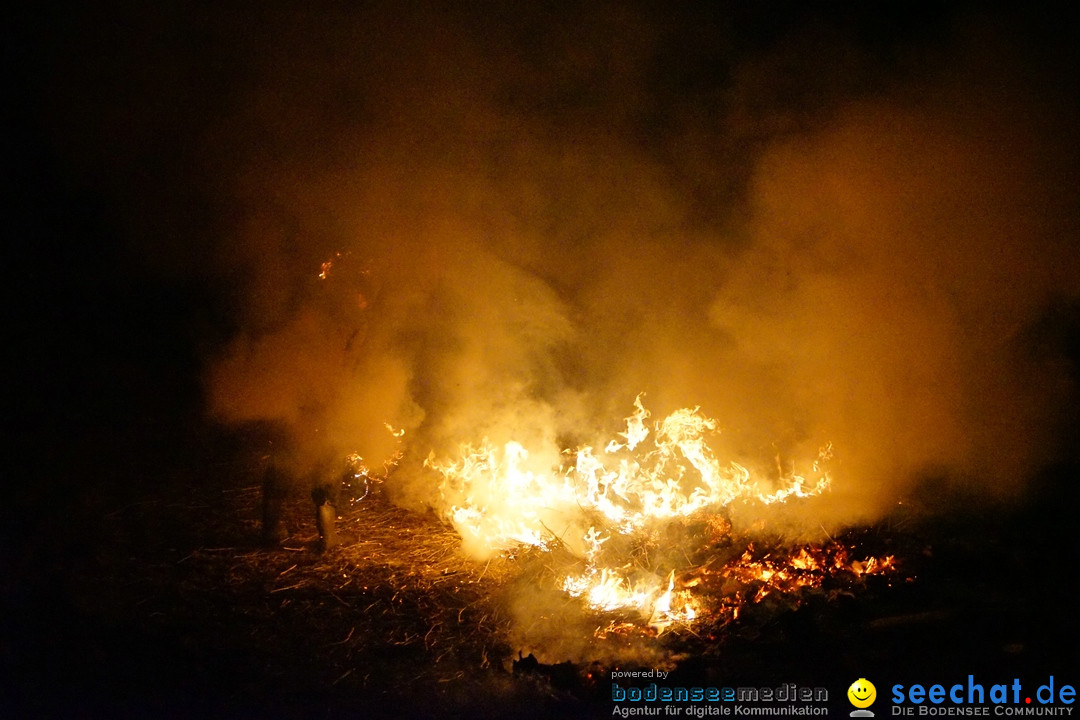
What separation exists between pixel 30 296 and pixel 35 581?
237 inches

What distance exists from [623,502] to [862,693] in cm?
283

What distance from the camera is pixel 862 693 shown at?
4504 millimetres

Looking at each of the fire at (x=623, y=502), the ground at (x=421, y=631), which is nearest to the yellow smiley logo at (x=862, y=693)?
the ground at (x=421, y=631)

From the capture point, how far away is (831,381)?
24.5 ft

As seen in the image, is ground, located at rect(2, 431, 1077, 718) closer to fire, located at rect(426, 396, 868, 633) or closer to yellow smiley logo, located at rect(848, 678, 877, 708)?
yellow smiley logo, located at rect(848, 678, 877, 708)

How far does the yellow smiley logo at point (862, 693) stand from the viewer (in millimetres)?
4453

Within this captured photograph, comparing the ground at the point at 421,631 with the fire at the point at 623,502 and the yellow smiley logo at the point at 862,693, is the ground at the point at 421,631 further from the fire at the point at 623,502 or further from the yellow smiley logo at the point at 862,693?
the fire at the point at 623,502

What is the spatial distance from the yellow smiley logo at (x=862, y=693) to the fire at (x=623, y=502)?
1122 millimetres

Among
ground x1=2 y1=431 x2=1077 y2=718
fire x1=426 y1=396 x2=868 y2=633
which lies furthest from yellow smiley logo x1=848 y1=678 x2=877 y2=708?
fire x1=426 y1=396 x2=868 y2=633

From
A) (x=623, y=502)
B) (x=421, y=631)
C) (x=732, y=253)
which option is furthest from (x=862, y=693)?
(x=732, y=253)

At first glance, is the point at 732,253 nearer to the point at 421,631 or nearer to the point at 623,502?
the point at 623,502

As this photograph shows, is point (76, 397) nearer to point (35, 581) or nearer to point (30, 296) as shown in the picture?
point (30, 296)

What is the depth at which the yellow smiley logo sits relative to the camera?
4.45 m

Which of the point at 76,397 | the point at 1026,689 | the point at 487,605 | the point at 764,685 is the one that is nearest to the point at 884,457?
the point at 1026,689
